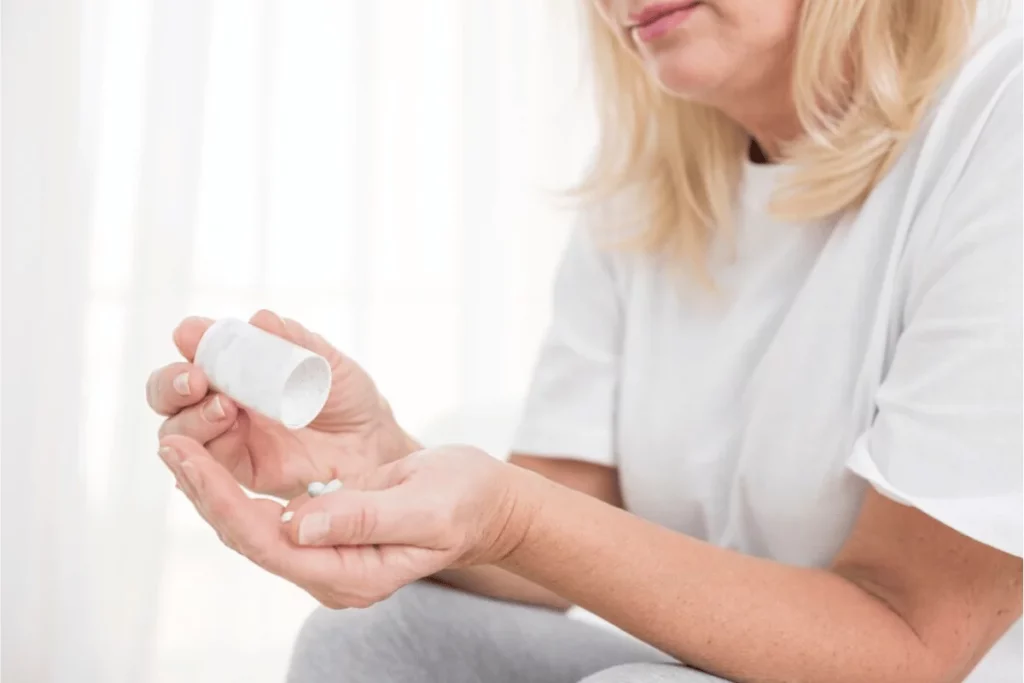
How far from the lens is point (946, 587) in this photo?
2.00ft

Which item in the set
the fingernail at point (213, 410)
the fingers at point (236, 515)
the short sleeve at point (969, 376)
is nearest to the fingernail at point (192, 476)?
the fingers at point (236, 515)

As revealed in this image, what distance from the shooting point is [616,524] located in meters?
0.64

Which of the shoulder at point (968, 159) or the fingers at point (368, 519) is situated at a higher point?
the shoulder at point (968, 159)

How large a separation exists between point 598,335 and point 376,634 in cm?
35

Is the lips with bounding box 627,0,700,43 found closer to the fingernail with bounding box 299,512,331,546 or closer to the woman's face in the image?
the woman's face

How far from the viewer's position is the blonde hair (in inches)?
29.0

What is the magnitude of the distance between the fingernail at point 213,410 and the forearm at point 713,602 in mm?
207

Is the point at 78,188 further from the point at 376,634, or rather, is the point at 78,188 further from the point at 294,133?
the point at 376,634

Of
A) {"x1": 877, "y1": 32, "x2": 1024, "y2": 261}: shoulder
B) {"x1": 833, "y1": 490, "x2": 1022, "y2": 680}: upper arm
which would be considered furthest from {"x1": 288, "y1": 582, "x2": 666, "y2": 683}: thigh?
{"x1": 877, "y1": 32, "x2": 1024, "y2": 261}: shoulder

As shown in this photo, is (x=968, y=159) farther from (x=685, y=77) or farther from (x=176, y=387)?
(x=176, y=387)

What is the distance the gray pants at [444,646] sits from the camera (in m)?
0.76

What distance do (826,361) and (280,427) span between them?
409 mm

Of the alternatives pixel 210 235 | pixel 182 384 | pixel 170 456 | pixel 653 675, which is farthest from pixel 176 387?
pixel 210 235

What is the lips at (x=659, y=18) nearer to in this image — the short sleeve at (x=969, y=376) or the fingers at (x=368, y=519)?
the short sleeve at (x=969, y=376)
